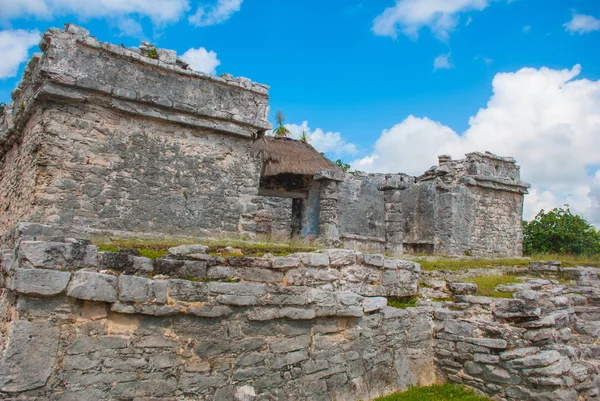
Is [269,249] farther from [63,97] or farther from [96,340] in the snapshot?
[63,97]

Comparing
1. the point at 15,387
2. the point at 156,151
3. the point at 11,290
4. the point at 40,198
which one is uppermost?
the point at 156,151

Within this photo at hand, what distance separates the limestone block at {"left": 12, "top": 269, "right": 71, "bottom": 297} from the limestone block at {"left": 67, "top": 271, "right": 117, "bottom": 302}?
0.07m

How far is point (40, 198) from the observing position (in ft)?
23.9

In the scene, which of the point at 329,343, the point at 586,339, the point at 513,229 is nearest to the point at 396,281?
the point at 329,343

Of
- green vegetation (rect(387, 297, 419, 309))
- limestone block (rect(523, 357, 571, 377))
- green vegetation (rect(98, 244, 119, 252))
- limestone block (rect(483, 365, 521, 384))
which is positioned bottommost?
limestone block (rect(483, 365, 521, 384))

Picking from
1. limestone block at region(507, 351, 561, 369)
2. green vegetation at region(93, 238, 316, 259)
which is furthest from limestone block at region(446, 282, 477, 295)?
green vegetation at region(93, 238, 316, 259)

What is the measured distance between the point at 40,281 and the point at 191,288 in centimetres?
122

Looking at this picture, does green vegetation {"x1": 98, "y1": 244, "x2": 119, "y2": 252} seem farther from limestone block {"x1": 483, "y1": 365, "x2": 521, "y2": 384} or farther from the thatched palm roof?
the thatched palm roof

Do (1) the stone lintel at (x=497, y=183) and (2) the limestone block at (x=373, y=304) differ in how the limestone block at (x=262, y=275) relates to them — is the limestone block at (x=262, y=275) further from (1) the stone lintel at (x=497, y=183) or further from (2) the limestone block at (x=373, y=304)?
(1) the stone lintel at (x=497, y=183)

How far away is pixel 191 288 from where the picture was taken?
424 centimetres

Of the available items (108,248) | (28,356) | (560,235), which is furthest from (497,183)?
(28,356)

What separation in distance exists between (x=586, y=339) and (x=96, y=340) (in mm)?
6426

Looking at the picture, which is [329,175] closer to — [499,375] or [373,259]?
[373,259]

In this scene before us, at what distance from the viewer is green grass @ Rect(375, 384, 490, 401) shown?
5387mm
